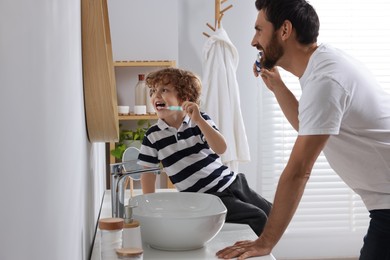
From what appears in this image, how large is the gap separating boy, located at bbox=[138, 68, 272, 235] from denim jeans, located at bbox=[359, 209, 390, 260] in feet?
1.07

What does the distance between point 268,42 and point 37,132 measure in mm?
1316

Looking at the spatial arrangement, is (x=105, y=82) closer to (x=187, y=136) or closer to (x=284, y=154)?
(x=187, y=136)

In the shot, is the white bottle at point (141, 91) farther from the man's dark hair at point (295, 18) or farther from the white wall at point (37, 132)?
the white wall at point (37, 132)

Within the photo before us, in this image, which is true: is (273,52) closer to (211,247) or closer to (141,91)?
(211,247)

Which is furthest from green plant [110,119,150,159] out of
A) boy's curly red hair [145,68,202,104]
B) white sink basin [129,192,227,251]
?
white sink basin [129,192,227,251]

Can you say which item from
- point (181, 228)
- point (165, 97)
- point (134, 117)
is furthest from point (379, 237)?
point (134, 117)

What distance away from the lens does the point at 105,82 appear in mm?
1296

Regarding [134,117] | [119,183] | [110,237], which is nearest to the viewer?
[110,237]

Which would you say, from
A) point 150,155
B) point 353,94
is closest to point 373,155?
point 353,94

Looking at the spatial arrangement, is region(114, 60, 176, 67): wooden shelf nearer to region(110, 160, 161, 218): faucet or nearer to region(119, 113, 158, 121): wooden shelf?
region(119, 113, 158, 121): wooden shelf

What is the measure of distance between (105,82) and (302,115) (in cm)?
55

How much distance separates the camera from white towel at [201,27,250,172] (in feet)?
10.9

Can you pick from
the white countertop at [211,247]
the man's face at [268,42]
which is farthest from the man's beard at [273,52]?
the white countertop at [211,247]

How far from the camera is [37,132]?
0.57m
